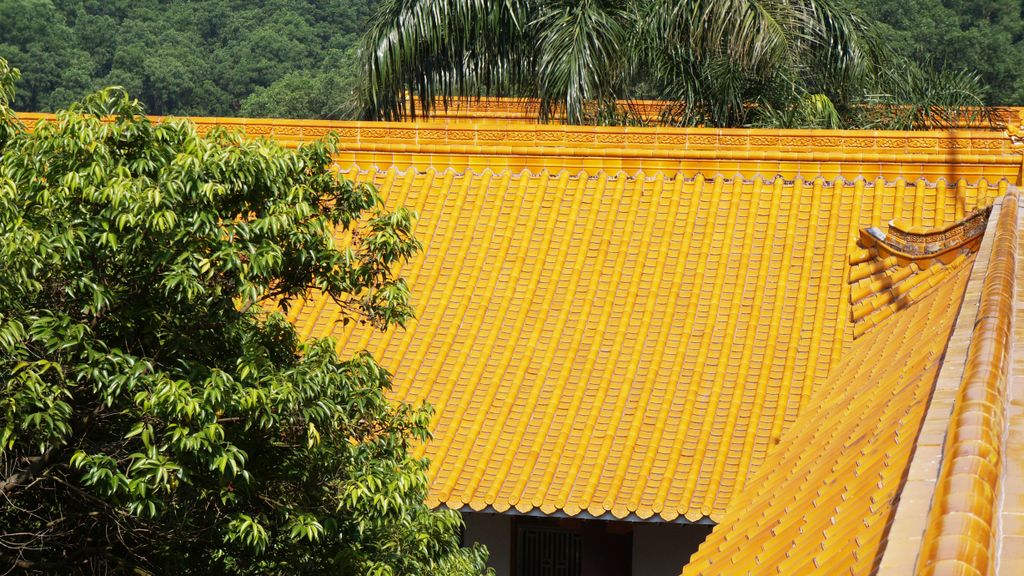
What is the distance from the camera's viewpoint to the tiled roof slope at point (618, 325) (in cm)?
818

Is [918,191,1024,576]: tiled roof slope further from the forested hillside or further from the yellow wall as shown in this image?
the forested hillside

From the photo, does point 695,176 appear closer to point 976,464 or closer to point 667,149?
point 667,149

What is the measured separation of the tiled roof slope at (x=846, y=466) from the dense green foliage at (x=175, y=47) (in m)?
48.3

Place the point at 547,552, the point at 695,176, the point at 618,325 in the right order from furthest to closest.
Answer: the point at 695,176 < the point at 618,325 < the point at 547,552

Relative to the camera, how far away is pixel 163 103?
197 feet

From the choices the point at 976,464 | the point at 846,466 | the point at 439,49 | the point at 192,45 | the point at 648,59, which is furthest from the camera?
the point at 192,45

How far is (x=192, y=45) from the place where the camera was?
6306 cm

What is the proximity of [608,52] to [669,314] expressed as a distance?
19.8 feet

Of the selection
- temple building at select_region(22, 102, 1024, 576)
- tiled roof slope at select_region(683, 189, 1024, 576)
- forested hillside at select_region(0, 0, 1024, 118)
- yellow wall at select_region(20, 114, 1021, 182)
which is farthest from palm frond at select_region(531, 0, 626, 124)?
forested hillside at select_region(0, 0, 1024, 118)

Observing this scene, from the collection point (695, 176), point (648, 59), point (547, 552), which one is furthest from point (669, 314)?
point (648, 59)

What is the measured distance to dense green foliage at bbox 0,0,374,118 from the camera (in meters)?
59.1

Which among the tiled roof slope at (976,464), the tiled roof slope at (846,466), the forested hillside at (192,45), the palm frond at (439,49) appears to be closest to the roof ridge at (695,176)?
the tiled roof slope at (846,466)

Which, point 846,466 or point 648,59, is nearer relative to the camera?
point 846,466

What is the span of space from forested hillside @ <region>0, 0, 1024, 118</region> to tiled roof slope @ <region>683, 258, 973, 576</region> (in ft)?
143
